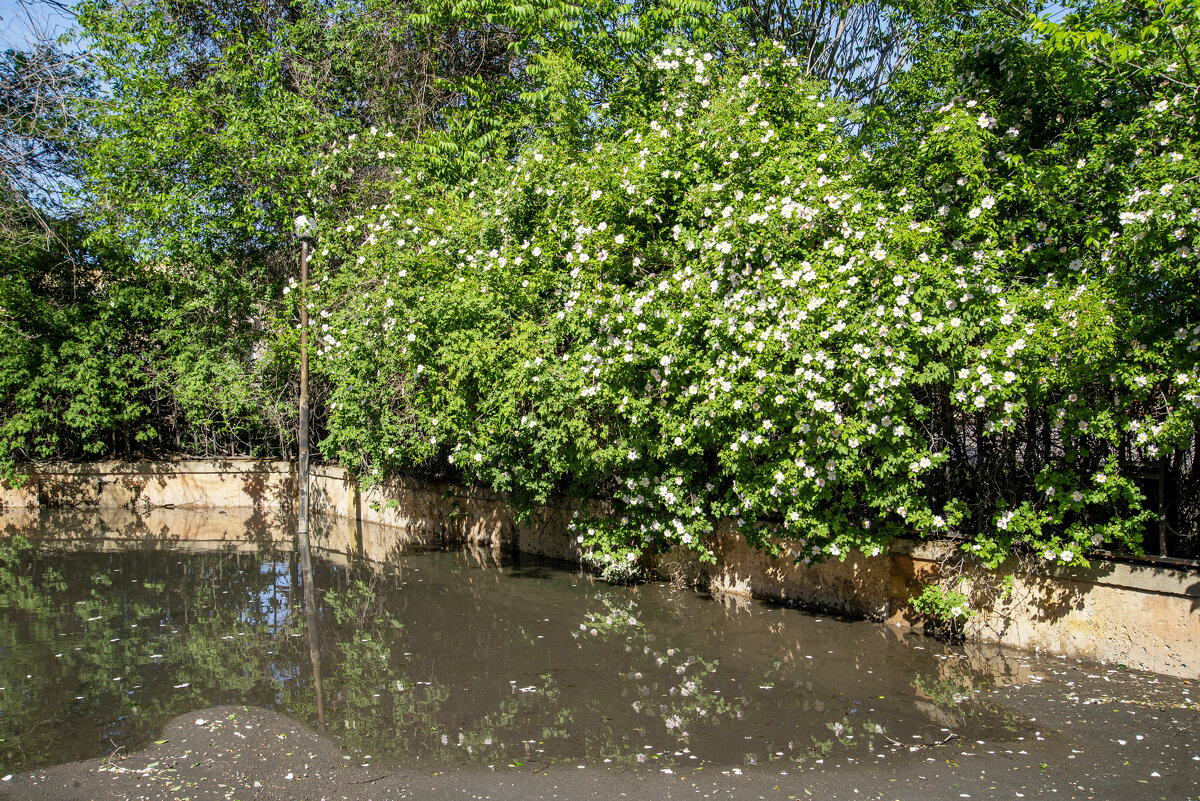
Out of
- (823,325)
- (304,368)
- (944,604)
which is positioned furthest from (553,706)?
(304,368)

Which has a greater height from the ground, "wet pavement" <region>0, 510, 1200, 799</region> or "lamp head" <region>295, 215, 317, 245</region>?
"lamp head" <region>295, 215, 317, 245</region>

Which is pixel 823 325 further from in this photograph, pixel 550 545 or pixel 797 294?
pixel 550 545

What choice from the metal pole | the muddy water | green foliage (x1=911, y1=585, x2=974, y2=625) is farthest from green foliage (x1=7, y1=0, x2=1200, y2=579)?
the muddy water

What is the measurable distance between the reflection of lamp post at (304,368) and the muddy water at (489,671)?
10.0 feet

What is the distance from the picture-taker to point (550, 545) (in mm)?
10672

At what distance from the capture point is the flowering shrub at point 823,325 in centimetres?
568

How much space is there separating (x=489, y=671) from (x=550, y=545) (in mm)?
4498

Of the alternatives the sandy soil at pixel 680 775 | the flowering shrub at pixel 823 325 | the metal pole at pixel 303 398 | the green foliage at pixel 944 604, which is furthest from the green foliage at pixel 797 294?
the sandy soil at pixel 680 775

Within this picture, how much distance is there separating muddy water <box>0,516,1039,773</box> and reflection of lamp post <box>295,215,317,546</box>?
3.06 meters

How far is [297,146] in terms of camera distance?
47.7ft

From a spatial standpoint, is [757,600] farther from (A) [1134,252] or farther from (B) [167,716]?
(B) [167,716]

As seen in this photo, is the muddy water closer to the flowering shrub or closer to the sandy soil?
the sandy soil

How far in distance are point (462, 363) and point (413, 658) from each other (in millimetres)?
3103

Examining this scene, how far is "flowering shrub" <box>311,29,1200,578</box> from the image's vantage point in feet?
18.6
